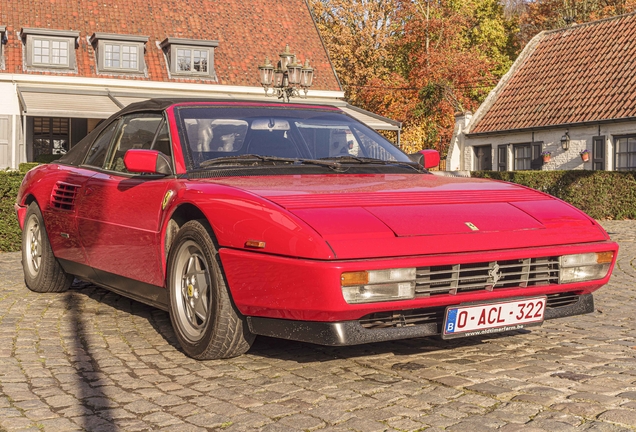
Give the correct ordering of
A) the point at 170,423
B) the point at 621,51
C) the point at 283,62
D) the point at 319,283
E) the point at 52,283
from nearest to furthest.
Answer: the point at 170,423 < the point at 319,283 < the point at 52,283 < the point at 283,62 < the point at 621,51

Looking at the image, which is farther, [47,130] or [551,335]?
[47,130]

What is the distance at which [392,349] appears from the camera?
17.3ft

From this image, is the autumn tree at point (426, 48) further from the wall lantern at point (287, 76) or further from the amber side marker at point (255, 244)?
the amber side marker at point (255, 244)

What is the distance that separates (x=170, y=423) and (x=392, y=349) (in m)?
1.81

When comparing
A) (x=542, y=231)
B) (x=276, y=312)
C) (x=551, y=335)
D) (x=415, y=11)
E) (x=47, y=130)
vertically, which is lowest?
(x=551, y=335)

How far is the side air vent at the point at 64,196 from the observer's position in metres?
6.78

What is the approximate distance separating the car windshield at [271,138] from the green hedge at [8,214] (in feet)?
22.6

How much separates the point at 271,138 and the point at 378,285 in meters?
1.90

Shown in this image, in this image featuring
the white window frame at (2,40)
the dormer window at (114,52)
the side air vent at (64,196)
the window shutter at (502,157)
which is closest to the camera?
the side air vent at (64,196)

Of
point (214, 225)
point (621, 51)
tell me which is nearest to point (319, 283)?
point (214, 225)

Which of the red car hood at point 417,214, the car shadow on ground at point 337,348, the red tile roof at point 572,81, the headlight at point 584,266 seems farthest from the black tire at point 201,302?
the red tile roof at point 572,81

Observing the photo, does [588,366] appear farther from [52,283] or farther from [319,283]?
[52,283]

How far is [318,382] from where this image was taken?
4.54 metres

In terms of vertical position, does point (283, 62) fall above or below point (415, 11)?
below
